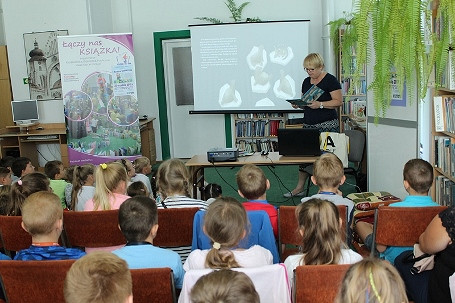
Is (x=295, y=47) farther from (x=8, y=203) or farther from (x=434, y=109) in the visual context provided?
Result: (x=8, y=203)

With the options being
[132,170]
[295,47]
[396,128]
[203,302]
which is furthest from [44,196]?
[295,47]

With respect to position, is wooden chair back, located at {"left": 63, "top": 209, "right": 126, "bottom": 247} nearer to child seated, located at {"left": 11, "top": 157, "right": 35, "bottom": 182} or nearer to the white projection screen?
child seated, located at {"left": 11, "top": 157, "right": 35, "bottom": 182}

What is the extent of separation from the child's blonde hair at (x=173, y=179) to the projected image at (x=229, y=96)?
5.20 meters

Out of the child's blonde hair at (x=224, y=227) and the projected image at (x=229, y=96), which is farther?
the projected image at (x=229, y=96)

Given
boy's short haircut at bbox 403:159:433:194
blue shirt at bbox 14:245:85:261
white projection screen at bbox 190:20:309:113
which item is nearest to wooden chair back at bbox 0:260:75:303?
blue shirt at bbox 14:245:85:261

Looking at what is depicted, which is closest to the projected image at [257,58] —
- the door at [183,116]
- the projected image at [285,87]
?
the projected image at [285,87]

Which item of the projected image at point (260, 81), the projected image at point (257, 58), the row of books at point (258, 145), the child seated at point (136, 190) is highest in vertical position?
the projected image at point (257, 58)

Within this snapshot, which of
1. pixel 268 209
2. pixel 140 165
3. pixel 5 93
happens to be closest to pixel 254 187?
pixel 268 209

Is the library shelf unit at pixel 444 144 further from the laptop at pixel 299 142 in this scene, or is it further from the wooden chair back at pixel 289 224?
the wooden chair back at pixel 289 224

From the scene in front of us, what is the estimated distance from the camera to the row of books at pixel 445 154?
13.2ft

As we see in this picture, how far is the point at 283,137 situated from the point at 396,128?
1031 millimetres

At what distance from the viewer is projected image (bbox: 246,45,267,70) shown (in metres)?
8.34

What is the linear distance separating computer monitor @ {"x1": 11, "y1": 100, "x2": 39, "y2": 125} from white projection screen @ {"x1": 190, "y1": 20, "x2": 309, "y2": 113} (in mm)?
2477

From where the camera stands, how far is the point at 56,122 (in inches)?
335
